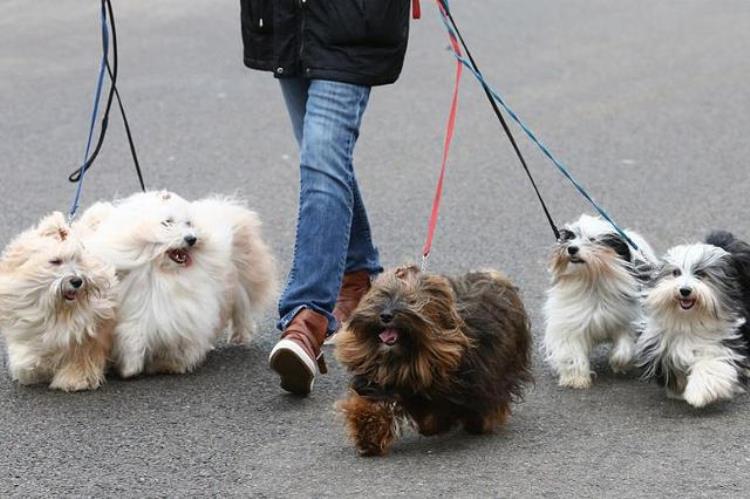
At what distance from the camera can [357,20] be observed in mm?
5387

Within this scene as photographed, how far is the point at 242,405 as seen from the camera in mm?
5453

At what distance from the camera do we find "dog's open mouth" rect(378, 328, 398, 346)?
4.67 m

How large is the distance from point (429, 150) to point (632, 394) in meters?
4.35

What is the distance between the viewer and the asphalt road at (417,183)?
4.72 metres

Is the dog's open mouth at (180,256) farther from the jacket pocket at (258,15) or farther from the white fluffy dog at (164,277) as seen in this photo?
the jacket pocket at (258,15)

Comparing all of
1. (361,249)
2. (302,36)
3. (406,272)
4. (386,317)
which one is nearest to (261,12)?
(302,36)

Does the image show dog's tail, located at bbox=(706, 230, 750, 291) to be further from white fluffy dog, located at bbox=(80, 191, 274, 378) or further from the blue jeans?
white fluffy dog, located at bbox=(80, 191, 274, 378)

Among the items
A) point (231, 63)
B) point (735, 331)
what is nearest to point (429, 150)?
point (231, 63)

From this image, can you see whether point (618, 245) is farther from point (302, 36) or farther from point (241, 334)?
point (241, 334)

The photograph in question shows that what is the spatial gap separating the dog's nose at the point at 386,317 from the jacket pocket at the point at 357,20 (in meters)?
1.26

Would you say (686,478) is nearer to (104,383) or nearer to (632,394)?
(632,394)

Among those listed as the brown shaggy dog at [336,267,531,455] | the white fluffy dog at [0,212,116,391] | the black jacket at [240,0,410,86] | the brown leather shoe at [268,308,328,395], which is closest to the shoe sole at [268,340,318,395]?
the brown leather shoe at [268,308,328,395]

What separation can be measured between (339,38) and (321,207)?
634 mm

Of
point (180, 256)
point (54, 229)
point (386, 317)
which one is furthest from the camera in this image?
point (180, 256)
